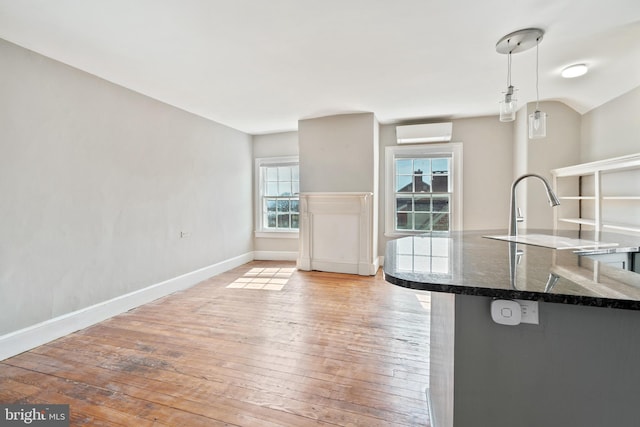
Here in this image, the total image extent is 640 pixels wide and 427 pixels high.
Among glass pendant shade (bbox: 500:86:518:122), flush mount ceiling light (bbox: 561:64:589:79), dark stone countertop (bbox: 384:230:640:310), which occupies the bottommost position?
dark stone countertop (bbox: 384:230:640:310)

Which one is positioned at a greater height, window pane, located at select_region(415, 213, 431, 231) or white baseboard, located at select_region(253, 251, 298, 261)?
window pane, located at select_region(415, 213, 431, 231)

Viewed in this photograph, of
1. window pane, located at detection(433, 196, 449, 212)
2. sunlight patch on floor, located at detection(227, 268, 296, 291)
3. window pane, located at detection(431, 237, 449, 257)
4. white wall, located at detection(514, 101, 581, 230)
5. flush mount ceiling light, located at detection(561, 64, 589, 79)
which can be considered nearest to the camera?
window pane, located at detection(431, 237, 449, 257)

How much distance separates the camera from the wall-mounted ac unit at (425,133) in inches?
165

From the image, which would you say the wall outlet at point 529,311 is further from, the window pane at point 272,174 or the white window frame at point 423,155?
the window pane at point 272,174

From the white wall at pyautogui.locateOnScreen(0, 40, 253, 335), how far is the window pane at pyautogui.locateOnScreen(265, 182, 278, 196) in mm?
1433

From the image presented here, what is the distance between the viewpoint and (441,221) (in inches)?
181

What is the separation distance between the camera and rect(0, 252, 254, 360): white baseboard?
221 cm

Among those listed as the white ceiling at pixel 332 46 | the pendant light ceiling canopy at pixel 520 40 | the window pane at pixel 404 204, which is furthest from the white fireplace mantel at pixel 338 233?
the pendant light ceiling canopy at pixel 520 40

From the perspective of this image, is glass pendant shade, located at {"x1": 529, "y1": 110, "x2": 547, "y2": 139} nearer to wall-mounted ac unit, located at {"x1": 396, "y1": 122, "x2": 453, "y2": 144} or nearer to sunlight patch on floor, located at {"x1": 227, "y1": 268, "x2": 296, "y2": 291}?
wall-mounted ac unit, located at {"x1": 396, "y1": 122, "x2": 453, "y2": 144}

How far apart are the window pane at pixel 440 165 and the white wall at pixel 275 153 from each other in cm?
231

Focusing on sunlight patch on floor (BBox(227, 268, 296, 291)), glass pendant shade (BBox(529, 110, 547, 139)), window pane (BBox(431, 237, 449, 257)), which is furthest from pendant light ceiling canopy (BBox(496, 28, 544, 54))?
sunlight patch on floor (BBox(227, 268, 296, 291))

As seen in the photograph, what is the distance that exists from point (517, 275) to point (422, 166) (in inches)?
155

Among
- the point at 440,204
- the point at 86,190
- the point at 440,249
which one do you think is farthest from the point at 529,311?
the point at 440,204

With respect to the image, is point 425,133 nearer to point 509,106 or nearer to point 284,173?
point 509,106
